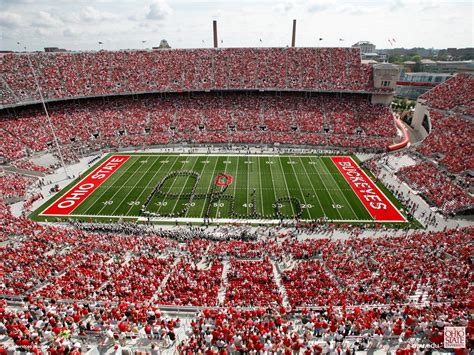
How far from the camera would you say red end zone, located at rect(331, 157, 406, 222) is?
24.0m

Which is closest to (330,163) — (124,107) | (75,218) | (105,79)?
(75,218)

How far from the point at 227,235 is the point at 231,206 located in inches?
173

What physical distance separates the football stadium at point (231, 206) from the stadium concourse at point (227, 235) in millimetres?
115

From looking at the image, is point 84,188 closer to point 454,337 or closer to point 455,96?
point 454,337

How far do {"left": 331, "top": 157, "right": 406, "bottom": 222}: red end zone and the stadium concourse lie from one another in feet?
5.12

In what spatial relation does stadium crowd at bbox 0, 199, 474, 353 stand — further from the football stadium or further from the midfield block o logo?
the midfield block o logo

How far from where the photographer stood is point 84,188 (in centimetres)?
2884

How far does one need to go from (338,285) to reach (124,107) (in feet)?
128

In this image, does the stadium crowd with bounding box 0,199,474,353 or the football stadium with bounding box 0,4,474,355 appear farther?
the football stadium with bounding box 0,4,474,355

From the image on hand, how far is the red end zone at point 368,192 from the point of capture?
78.9ft

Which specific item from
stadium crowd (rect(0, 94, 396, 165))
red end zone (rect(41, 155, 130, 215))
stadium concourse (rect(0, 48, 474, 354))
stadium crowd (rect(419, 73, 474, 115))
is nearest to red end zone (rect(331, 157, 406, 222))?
stadium concourse (rect(0, 48, 474, 354))

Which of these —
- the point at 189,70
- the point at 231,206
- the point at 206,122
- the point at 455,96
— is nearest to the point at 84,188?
the point at 231,206

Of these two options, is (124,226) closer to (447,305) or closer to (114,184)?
(114,184)

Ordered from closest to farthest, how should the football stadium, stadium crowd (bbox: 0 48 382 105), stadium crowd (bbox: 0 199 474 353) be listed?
1. stadium crowd (bbox: 0 199 474 353)
2. the football stadium
3. stadium crowd (bbox: 0 48 382 105)
